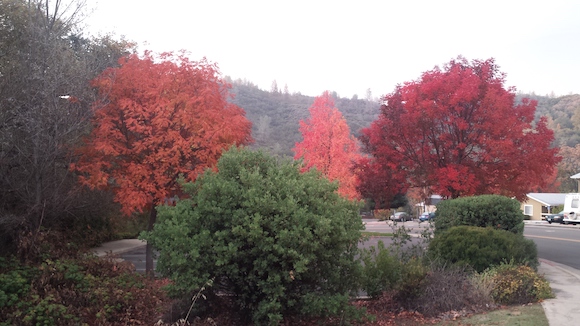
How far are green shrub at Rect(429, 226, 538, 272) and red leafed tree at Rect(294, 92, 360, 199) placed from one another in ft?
50.5

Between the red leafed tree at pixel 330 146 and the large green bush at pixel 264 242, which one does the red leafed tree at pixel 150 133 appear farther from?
the red leafed tree at pixel 330 146

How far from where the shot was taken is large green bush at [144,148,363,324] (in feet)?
20.5

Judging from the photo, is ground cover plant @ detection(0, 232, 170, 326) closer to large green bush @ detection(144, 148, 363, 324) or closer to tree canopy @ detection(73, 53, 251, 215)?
large green bush @ detection(144, 148, 363, 324)

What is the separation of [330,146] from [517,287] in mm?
18200

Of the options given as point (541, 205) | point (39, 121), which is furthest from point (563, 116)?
point (39, 121)

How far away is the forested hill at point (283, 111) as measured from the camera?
67625 millimetres

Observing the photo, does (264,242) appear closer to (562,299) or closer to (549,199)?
(562,299)

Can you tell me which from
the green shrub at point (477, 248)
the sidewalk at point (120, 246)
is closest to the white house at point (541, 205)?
the sidewalk at point (120, 246)

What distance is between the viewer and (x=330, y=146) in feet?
87.2

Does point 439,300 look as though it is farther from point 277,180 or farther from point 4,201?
point 4,201

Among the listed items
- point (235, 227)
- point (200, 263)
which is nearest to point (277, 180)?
point (235, 227)

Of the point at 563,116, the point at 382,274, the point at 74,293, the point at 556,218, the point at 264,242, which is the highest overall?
the point at 563,116

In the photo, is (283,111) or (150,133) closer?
(150,133)

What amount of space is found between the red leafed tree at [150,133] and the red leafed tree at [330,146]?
14.5 meters
